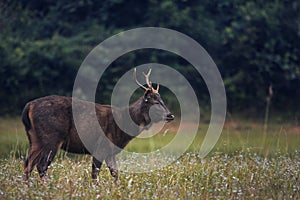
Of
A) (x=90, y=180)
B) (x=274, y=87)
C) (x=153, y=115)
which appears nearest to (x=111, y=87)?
(x=274, y=87)

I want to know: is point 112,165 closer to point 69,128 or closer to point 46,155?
point 69,128

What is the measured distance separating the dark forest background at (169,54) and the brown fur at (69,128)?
925cm

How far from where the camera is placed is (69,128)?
947 centimetres

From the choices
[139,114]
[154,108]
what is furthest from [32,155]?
[154,108]

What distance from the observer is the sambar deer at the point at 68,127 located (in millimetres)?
9164

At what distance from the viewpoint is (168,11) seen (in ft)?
67.1

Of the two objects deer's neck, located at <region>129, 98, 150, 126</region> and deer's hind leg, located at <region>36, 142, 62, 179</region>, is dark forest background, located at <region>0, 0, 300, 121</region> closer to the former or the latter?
deer's neck, located at <region>129, 98, 150, 126</region>

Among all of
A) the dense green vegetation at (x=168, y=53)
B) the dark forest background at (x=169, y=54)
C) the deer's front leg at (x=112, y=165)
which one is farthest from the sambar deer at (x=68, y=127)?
the dark forest background at (x=169, y=54)

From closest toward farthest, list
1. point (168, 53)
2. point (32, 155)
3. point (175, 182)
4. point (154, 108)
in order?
point (175, 182)
point (32, 155)
point (154, 108)
point (168, 53)

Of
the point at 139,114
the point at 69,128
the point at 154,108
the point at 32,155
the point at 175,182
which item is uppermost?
the point at 154,108

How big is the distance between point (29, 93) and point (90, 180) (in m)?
11.1

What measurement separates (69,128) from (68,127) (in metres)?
0.03

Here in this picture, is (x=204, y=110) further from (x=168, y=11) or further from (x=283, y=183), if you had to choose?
(x=283, y=183)

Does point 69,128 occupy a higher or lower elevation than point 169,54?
lower
